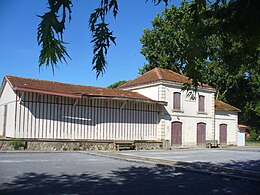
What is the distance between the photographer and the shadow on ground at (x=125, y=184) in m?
7.01

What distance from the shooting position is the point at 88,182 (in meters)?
8.03

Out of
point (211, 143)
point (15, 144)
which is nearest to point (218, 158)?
point (15, 144)

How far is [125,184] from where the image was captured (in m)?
7.91

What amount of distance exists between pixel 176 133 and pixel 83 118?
8127 millimetres

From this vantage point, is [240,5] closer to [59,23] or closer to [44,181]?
[59,23]

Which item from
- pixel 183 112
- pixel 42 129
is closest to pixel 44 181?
pixel 42 129

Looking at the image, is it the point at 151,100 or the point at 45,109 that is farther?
the point at 151,100

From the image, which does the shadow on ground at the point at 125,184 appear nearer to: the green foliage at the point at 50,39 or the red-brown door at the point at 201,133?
the green foliage at the point at 50,39

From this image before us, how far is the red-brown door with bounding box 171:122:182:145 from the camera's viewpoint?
82.1 feet

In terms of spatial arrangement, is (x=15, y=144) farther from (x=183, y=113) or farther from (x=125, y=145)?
(x=183, y=113)

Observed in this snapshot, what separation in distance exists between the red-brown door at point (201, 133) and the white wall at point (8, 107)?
14615 millimetres

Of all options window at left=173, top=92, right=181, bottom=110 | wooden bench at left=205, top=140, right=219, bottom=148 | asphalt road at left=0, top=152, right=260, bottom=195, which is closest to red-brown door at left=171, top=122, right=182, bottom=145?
window at left=173, top=92, right=181, bottom=110

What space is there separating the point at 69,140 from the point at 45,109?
2.30m

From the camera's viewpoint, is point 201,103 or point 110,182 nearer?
point 110,182
